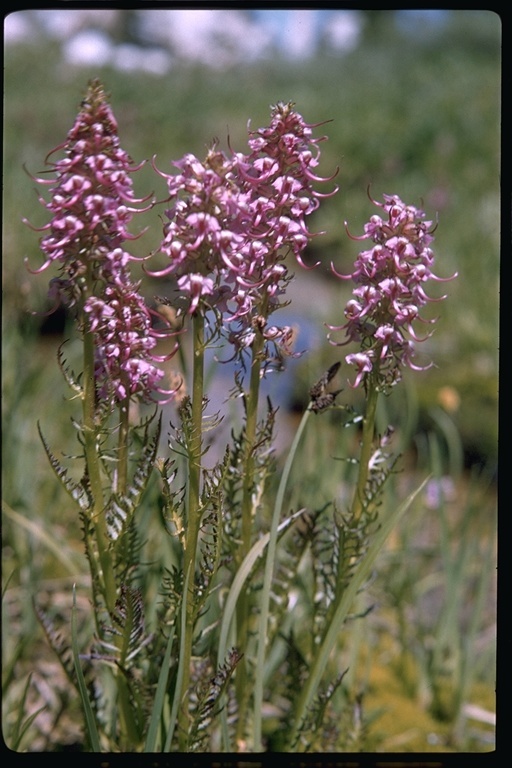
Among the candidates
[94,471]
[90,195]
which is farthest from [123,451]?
[90,195]

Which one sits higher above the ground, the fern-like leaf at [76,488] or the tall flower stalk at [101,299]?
the tall flower stalk at [101,299]

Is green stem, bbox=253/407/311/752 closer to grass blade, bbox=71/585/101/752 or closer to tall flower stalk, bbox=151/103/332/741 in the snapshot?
tall flower stalk, bbox=151/103/332/741

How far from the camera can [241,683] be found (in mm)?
887

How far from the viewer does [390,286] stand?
70 centimetres

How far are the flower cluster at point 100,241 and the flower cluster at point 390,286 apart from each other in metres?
0.19

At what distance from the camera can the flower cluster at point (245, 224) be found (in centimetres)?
65

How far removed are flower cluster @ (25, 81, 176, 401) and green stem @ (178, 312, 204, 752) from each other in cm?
5

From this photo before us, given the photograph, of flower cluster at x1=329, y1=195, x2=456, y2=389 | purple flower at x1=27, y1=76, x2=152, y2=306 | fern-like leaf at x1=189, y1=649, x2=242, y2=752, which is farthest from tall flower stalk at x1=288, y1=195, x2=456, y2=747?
purple flower at x1=27, y1=76, x2=152, y2=306

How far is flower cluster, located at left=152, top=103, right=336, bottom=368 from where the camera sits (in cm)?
65

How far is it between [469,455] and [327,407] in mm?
2002

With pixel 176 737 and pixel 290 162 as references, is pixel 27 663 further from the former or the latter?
pixel 290 162

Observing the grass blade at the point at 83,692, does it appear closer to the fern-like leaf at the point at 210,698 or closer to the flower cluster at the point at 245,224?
the fern-like leaf at the point at 210,698

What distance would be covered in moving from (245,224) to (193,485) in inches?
9.6

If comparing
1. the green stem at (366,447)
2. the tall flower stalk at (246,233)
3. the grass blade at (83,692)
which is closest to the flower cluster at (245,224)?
the tall flower stalk at (246,233)
